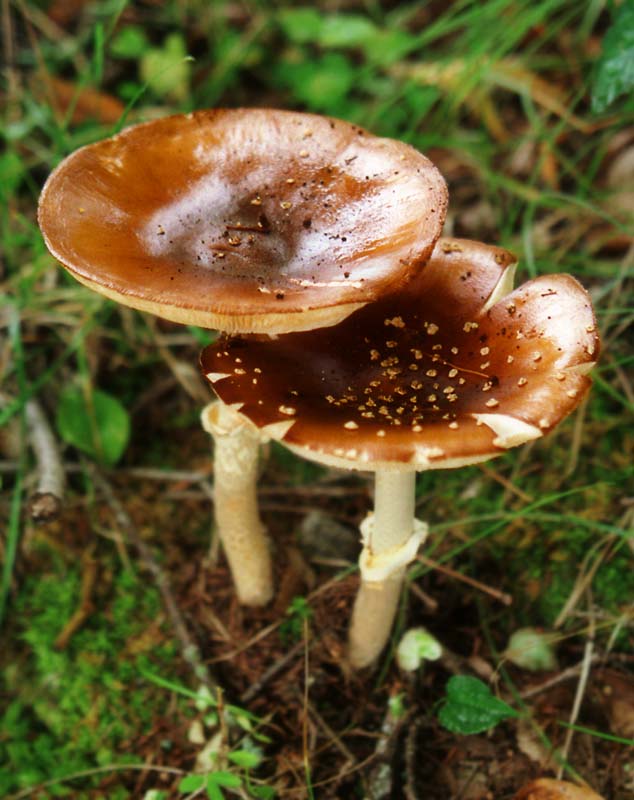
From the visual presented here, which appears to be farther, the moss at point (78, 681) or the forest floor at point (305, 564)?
the moss at point (78, 681)

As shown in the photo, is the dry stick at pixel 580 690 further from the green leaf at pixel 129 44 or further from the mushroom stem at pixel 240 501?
the green leaf at pixel 129 44

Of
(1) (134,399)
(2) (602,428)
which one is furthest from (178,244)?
(2) (602,428)

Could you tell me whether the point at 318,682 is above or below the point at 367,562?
below

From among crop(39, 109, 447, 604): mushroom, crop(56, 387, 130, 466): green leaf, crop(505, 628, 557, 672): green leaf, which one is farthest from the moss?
crop(505, 628, 557, 672): green leaf

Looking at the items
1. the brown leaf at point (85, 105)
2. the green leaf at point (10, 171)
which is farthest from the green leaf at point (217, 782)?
Result: the brown leaf at point (85, 105)

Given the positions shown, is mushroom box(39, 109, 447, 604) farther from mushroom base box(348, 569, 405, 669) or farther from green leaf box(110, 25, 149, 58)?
green leaf box(110, 25, 149, 58)

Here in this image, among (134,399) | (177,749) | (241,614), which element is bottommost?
(177,749)

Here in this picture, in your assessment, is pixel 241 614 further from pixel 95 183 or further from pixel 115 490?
pixel 95 183
